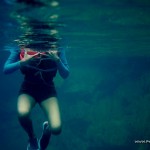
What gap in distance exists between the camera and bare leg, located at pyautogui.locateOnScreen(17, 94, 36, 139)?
9.71 m

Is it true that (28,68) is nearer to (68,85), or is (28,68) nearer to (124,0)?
(124,0)

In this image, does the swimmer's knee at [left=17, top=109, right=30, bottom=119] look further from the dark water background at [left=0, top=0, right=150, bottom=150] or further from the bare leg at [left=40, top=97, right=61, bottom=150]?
the dark water background at [left=0, top=0, right=150, bottom=150]

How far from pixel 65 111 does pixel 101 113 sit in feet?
16.3

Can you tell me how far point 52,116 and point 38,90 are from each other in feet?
4.16

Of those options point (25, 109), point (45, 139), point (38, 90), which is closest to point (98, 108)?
point (45, 139)

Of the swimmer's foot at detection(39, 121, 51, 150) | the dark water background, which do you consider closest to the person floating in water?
the swimmer's foot at detection(39, 121, 51, 150)

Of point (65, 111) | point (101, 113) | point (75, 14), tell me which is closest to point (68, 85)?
point (65, 111)

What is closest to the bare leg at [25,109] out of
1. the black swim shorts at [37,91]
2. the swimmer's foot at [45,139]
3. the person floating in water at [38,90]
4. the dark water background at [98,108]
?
the person floating in water at [38,90]

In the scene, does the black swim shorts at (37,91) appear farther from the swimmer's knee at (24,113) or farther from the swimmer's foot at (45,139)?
the swimmer's foot at (45,139)

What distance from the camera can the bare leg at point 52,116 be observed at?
9898 millimetres

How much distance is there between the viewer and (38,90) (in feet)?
34.5

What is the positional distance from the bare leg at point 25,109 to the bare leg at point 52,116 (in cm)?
58

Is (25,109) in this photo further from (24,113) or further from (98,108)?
(98,108)

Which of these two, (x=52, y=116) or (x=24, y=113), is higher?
(x=24, y=113)
